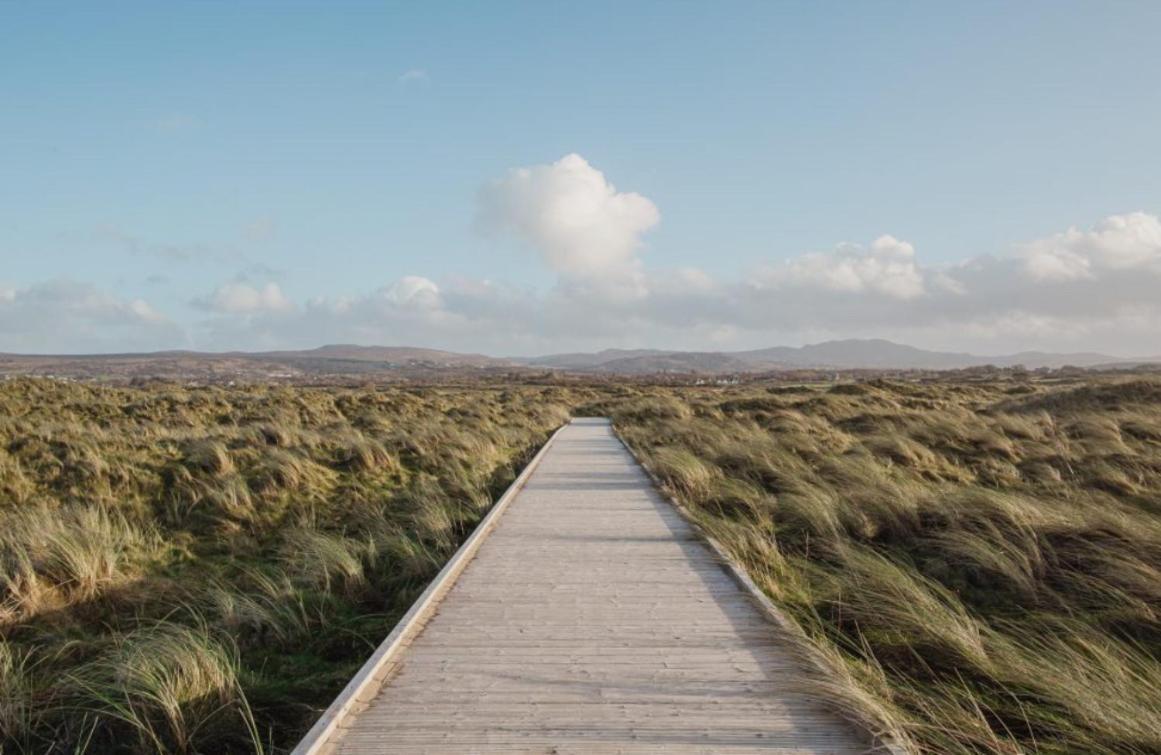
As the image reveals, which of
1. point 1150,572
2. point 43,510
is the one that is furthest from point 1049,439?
point 43,510

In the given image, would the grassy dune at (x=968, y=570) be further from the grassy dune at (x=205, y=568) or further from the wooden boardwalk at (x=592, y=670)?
the grassy dune at (x=205, y=568)

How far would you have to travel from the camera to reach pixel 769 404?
1084 inches

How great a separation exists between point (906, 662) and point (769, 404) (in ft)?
78.1

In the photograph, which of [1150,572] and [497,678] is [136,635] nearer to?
[497,678]

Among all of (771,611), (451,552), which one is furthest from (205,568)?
(771,611)

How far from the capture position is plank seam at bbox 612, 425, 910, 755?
2996mm

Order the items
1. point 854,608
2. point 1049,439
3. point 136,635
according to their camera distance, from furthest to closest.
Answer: point 1049,439 → point 854,608 → point 136,635

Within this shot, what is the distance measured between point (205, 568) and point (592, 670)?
208 inches

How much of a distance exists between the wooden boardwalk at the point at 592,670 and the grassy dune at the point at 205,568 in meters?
0.72

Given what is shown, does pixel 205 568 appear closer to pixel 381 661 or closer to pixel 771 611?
pixel 381 661

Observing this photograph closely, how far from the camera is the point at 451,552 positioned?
7441 mm

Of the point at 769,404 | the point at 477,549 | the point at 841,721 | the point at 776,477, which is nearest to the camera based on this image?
the point at 841,721

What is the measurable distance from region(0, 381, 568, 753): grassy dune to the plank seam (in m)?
2.85

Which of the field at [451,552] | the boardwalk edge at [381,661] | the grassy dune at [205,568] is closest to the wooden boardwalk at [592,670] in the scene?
the boardwalk edge at [381,661]
